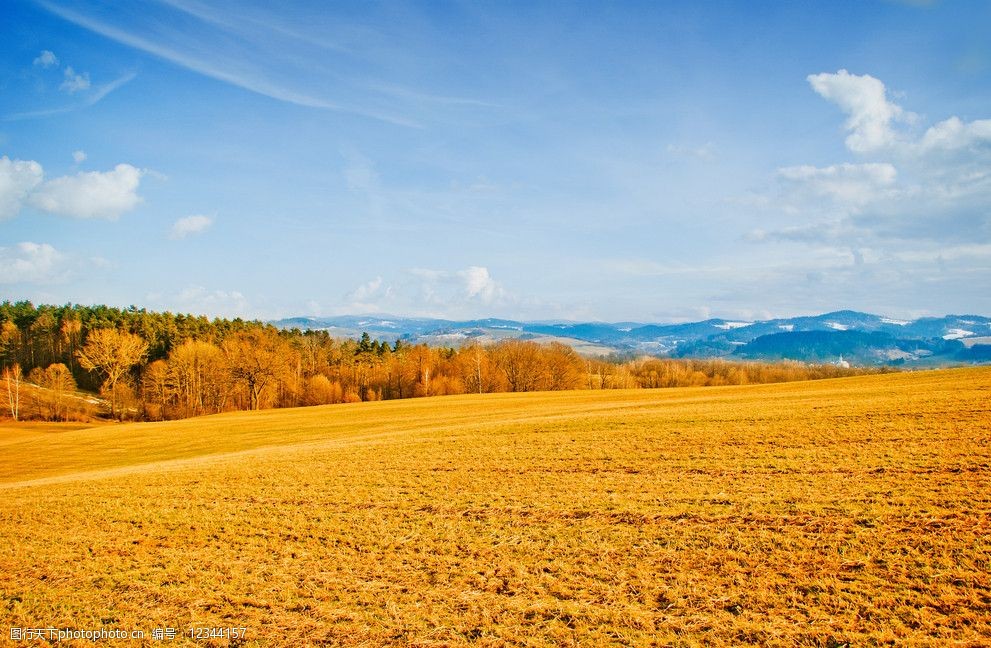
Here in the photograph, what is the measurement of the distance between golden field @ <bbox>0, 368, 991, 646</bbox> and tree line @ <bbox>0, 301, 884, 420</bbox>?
73.4m

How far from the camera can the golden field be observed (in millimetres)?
8398

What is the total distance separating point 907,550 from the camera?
995cm

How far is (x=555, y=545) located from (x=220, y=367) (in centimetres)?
9401

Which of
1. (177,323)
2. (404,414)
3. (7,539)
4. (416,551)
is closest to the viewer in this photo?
(416,551)

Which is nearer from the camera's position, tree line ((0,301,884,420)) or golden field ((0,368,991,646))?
golden field ((0,368,991,646))

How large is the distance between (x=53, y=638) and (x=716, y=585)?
11.9 m

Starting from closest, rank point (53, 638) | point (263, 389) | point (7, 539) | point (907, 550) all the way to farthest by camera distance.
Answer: point (53, 638)
point (907, 550)
point (7, 539)
point (263, 389)

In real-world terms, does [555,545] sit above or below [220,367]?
above

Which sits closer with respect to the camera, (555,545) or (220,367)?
(555,545)

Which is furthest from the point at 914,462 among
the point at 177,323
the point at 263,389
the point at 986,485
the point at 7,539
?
the point at 177,323

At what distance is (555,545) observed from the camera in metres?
11.8

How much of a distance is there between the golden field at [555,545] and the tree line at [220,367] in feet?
241

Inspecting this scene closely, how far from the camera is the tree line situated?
290ft

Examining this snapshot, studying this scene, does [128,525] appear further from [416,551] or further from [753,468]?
[753,468]
